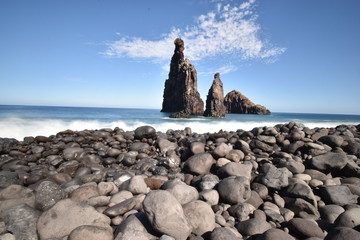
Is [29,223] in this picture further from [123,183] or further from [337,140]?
[337,140]

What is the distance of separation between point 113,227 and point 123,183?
1.15 metres

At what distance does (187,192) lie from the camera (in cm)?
292

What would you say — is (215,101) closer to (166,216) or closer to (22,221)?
(166,216)

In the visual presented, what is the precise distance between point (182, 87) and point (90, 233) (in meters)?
47.3

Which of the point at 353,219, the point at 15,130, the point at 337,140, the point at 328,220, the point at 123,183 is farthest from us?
the point at 15,130

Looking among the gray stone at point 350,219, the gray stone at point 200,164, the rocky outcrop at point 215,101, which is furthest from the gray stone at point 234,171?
the rocky outcrop at point 215,101

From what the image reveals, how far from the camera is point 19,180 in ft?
12.9

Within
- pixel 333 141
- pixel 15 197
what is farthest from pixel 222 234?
pixel 333 141

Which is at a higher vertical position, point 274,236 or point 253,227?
point 274,236

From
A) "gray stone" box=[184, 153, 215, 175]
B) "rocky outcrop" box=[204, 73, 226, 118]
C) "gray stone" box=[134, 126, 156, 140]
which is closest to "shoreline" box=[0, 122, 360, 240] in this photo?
"gray stone" box=[184, 153, 215, 175]

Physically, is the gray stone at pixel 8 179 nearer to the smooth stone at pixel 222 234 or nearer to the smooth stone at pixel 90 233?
the smooth stone at pixel 90 233

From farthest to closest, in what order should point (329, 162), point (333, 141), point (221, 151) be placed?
point (333, 141), point (221, 151), point (329, 162)

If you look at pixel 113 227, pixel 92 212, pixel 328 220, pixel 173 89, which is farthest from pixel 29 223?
pixel 173 89

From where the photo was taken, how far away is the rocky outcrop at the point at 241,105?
7862 cm
